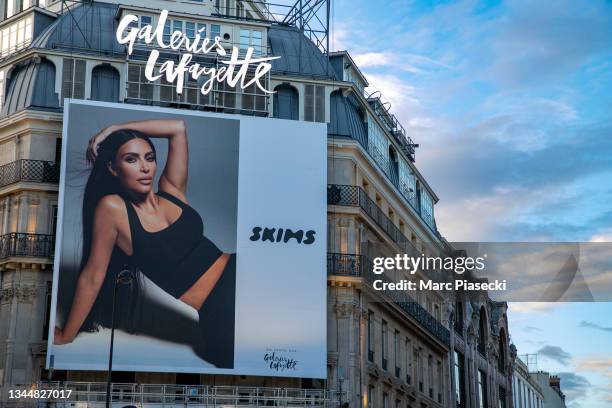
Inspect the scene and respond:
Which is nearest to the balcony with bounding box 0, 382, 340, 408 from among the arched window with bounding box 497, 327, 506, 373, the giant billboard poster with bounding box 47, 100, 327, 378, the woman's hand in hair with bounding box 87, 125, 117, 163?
the giant billboard poster with bounding box 47, 100, 327, 378

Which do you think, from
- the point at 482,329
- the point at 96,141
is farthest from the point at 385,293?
the point at 482,329

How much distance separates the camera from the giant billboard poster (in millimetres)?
60812

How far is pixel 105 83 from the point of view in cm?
6581

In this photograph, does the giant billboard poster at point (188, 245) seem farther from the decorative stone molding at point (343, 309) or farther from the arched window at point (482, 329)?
the arched window at point (482, 329)

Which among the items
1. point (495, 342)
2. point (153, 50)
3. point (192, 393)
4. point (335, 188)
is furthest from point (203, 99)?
point (495, 342)

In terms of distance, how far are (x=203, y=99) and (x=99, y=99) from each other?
209 inches

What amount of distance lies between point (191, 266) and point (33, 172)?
9161 mm

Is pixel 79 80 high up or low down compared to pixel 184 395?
up

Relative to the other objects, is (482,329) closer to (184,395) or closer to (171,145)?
→ (171,145)

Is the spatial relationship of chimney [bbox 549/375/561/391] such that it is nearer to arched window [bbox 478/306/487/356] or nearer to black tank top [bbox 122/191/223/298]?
arched window [bbox 478/306/487/356]

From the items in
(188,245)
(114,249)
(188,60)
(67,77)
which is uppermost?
(188,60)

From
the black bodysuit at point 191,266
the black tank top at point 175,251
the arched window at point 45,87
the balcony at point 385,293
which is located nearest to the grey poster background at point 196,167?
the black tank top at point 175,251
